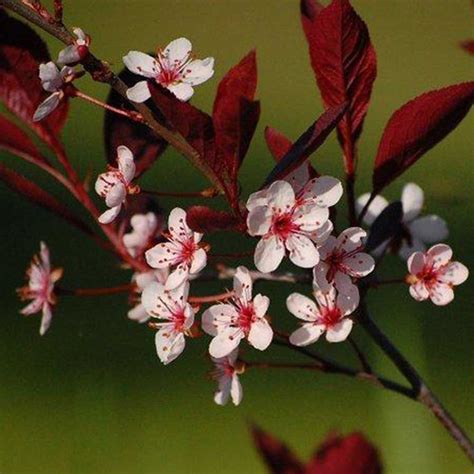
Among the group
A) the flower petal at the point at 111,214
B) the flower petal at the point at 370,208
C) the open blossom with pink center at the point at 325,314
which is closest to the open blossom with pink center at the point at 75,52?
the flower petal at the point at 111,214

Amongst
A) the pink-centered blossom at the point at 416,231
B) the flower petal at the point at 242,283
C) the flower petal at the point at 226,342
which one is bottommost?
the flower petal at the point at 226,342

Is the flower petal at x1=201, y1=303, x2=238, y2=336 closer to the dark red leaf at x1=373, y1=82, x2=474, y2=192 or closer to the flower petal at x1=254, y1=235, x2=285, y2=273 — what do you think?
the flower petal at x1=254, y1=235, x2=285, y2=273

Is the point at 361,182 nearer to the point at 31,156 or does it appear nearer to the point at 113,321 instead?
the point at 113,321

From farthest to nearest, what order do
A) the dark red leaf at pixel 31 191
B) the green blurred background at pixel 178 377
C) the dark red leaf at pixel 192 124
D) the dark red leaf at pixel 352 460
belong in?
the green blurred background at pixel 178 377 < the dark red leaf at pixel 31 191 < the dark red leaf at pixel 192 124 < the dark red leaf at pixel 352 460

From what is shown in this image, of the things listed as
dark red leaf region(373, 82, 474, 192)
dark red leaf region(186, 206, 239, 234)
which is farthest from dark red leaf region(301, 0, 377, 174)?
dark red leaf region(186, 206, 239, 234)

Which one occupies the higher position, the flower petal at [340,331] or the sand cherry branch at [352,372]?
the flower petal at [340,331]

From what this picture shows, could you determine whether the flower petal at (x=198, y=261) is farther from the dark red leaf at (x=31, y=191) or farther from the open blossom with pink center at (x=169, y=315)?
the dark red leaf at (x=31, y=191)

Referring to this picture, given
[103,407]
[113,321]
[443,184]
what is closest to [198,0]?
[113,321]

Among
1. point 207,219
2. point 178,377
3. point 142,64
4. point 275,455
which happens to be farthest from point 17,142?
point 178,377
